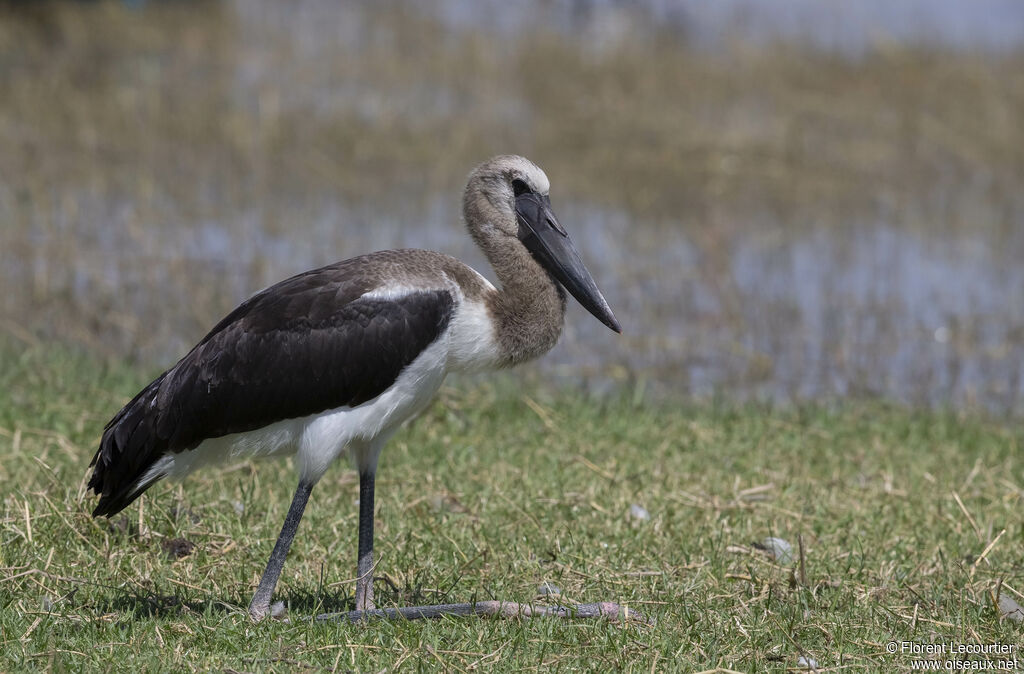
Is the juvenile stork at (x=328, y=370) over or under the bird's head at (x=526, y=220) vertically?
under

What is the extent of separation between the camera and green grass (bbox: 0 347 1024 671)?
3920 mm

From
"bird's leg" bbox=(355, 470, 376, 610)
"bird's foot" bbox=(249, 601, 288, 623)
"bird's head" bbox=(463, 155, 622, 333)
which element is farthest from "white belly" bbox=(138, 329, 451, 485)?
"bird's head" bbox=(463, 155, 622, 333)

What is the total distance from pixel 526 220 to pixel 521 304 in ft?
1.06

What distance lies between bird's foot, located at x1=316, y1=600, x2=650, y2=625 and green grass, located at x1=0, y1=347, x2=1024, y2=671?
6 centimetres

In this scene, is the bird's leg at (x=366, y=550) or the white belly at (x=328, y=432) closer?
the white belly at (x=328, y=432)

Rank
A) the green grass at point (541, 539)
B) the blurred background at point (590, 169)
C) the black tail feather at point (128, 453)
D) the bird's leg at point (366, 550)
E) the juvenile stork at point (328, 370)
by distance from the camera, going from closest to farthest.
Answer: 1. the green grass at point (541, 539)
2. the juvenile stork at point (328, 370)
3. the black tail feather at point (128, 453)
4. the bird's leg at point (366, 550)
5. the blurred background at point (590, 169)

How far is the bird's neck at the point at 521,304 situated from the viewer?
417cm

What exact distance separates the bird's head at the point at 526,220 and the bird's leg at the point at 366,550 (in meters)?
0.86

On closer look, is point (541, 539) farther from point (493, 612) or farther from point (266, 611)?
point (266, 611)

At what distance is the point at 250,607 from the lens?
4086 mm

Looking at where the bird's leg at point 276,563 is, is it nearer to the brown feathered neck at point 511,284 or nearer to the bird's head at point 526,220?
the brown feathered neck at point 511,284

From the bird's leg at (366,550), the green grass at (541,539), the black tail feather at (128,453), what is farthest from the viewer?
the bird's leg at (366,550)

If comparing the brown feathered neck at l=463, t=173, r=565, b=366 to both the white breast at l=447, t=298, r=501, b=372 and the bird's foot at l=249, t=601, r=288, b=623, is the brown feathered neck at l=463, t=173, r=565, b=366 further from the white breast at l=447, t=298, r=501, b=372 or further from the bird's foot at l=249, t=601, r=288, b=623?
the bird's foot at l=249, t=601, r=288, b=623

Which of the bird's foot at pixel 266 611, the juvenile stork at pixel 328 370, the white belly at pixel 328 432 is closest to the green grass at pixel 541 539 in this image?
the bird's foot at pixel 266 611
